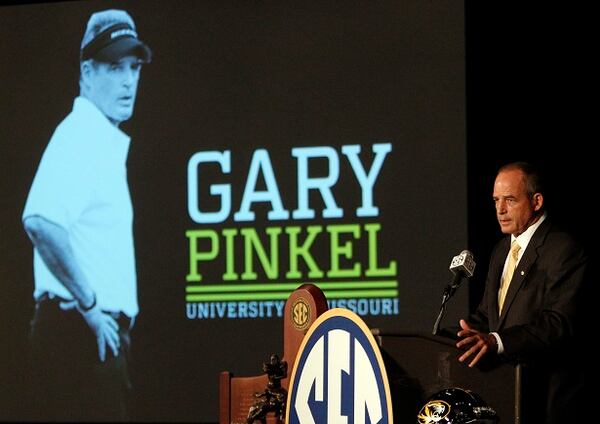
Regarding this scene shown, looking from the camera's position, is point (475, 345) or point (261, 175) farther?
point (261, 175)

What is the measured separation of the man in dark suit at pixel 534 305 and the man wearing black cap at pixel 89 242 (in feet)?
11.3

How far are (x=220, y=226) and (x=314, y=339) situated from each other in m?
3.42

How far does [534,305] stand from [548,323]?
0.52 feet

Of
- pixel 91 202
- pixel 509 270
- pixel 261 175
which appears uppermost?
pixel 261 175

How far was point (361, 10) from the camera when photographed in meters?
5.84

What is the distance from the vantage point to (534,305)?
286cm

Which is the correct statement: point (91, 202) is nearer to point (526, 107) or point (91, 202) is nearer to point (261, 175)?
point (261, 175)

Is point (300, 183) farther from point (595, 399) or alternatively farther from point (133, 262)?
point (595, 399)

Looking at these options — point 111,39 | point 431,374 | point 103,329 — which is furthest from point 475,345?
point 111,39

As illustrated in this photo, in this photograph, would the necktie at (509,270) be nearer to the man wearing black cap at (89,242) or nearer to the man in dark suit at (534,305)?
the man in dark suit at (534,305)

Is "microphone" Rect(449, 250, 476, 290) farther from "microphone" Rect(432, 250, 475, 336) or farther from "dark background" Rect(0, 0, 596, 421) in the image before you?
"dark background" Rect(0, 0, 596, 421)

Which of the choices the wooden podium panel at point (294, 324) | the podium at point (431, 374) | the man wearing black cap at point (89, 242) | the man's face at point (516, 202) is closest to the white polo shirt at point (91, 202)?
the man wearing black cap at point (89, 242)

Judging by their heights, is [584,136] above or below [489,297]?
above

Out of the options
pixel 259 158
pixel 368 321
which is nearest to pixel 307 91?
pixel 259 158
